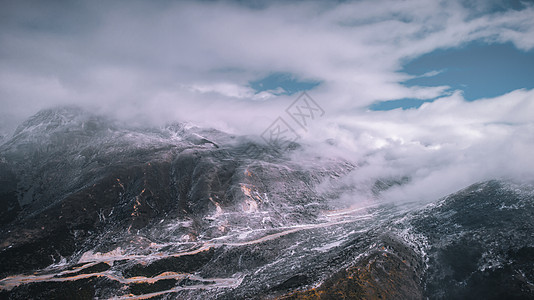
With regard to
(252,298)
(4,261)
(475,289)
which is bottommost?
(475,289)

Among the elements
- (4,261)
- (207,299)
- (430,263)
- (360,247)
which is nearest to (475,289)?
(430,263)

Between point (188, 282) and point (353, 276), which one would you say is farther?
point (188, 282)

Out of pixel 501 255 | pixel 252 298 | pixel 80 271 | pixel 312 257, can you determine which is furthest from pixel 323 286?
pixel 80 271

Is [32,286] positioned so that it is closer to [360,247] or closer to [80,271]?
[80,271]

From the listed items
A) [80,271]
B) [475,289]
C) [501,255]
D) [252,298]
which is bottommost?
[475,289]

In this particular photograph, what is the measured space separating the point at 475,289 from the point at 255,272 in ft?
438

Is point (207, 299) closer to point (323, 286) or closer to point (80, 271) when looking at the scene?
point (323, 286)

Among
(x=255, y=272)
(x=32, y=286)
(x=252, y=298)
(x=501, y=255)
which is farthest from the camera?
(x=255, y=272)

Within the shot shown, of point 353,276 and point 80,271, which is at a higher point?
point 80,271

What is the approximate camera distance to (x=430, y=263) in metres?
178

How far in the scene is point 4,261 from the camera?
7800 inches

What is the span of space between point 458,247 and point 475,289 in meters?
38.8

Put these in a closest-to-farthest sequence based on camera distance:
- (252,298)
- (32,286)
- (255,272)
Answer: (252,298)
(32,286)
(255,272)

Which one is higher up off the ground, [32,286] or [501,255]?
[32,286]
